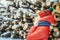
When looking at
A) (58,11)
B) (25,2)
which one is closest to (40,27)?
(58,11)

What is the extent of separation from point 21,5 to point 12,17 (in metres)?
0.16

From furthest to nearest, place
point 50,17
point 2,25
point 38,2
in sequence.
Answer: point 2,25
point 38,2
point 50,17

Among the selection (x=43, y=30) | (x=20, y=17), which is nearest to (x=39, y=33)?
(x=43, y=30)

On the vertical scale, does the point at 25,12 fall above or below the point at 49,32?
above

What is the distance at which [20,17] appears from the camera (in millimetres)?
1805

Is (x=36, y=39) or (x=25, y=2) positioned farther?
(x=25, y=2)

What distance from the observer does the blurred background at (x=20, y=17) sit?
5.26 ft

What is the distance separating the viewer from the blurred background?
160 cm

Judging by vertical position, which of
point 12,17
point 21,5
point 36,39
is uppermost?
point 21,5

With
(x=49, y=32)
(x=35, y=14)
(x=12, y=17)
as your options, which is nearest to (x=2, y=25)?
(x=12, y=17)

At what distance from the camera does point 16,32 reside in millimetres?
1820

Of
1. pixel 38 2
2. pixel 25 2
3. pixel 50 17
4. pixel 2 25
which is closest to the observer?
pixel 50 17

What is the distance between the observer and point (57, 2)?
156 centimetres

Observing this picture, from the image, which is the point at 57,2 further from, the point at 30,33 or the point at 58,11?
the point at 30,33
